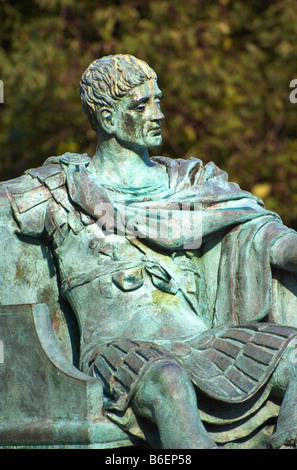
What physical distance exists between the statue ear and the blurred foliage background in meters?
4.27

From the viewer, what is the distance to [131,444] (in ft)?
17.3

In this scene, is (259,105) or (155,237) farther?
(259,105)

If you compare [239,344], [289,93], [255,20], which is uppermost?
[255,20]

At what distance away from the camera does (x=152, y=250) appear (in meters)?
6.00

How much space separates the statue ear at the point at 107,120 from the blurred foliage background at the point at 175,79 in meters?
4.27

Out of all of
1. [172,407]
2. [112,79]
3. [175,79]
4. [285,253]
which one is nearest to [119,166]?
[112,79]

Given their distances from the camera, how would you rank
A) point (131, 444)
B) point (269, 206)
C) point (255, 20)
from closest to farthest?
point (131, 444), point (269, 206), point (255, 20)

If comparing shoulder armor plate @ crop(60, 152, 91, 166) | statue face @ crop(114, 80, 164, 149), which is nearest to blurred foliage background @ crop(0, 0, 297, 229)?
shoulder armor plate @ crop(60, 152, 91, 166)

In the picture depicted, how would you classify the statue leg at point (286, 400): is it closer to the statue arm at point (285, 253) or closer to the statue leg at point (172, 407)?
the statue leg at point (172, 407)

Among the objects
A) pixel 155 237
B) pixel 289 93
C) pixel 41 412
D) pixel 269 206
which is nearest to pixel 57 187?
pixel 155 237

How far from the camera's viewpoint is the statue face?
19.8 feet

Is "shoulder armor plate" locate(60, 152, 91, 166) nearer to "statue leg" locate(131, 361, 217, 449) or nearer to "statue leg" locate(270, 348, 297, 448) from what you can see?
"statue leg" locate(131, 361, 217, 449)

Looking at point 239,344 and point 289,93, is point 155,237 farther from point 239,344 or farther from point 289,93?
point 289,93

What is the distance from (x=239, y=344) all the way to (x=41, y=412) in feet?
3.25
